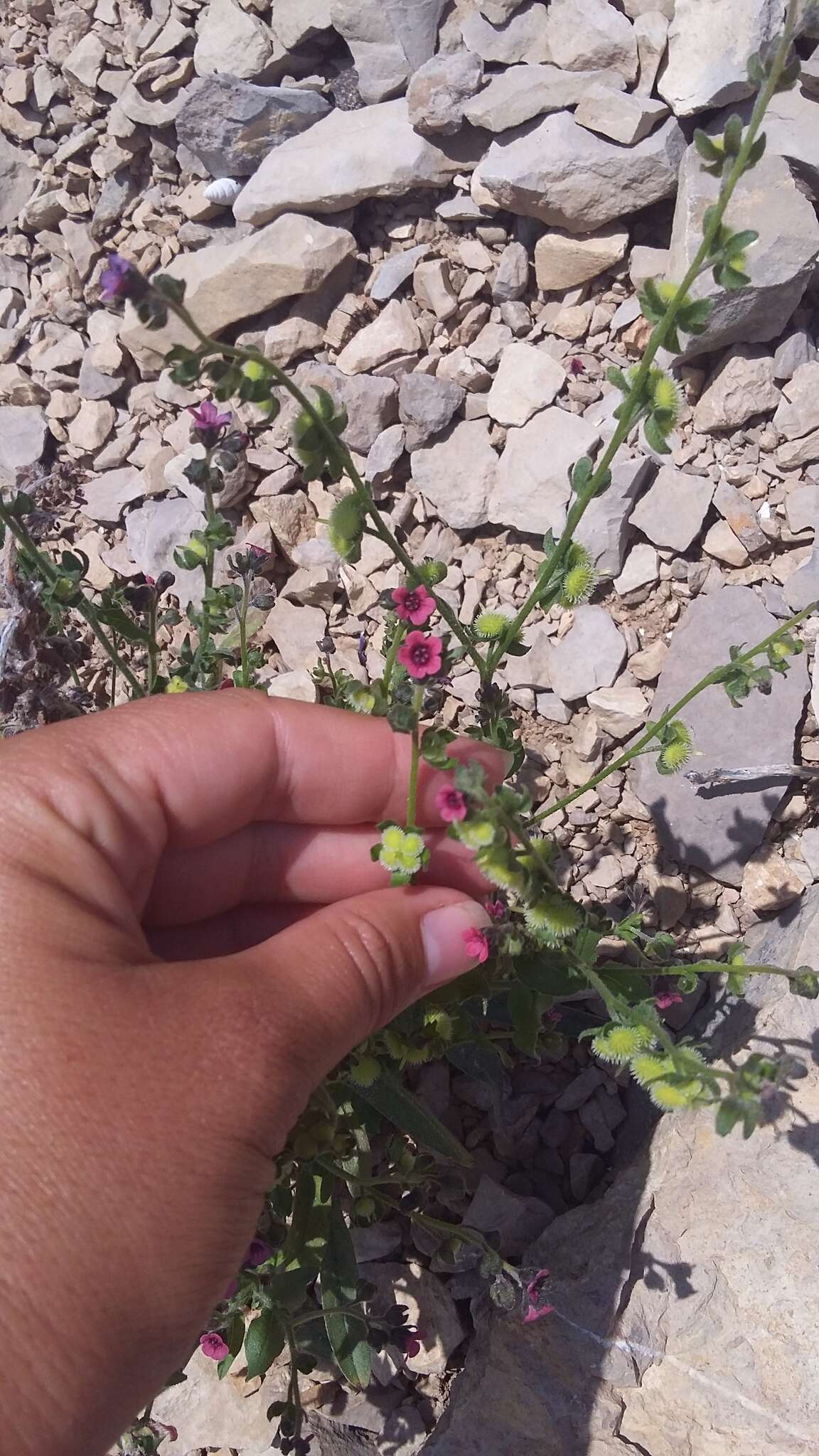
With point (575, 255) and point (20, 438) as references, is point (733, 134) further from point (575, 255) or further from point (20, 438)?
point (20, 438)

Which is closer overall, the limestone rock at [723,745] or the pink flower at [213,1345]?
the pink flower at [213,1345]

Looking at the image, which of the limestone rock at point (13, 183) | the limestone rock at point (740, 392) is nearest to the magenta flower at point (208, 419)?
the limestone rock at point (740, 392)

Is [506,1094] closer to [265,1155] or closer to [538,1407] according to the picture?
[538,1407]

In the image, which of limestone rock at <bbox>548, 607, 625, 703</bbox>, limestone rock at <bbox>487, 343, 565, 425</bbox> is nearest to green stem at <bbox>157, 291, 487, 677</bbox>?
limestone rock at <bbox>548, 607, 625, 703</bbox>

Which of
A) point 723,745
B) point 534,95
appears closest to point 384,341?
point 534,95

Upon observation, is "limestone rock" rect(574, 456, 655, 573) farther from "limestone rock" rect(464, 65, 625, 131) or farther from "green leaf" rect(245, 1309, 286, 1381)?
"green leaf" rect(245, 1309, 286, 1381)

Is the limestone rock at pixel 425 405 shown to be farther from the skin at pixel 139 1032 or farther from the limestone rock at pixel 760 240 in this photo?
the skin at pixel 139 1032
